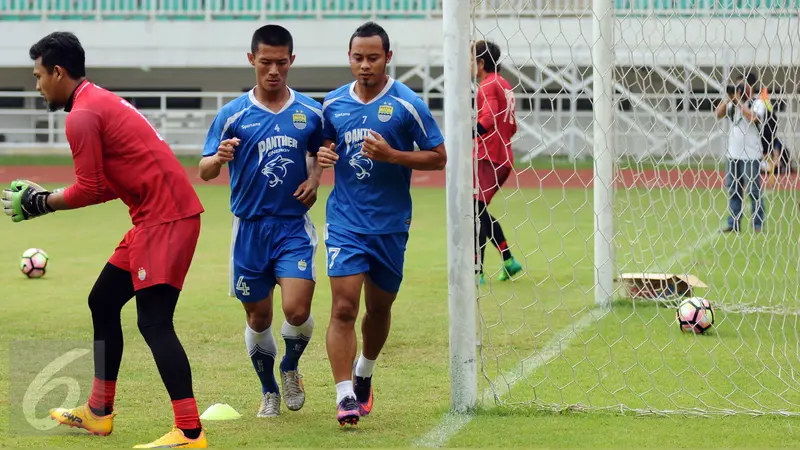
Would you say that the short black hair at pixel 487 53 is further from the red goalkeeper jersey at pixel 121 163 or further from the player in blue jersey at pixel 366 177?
the red goalkeeper jersey at pixel 121 163

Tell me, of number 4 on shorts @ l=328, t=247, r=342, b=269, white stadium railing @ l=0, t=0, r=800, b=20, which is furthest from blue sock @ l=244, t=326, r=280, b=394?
white stadium railing @ l=0, t=0, r=800, b=20

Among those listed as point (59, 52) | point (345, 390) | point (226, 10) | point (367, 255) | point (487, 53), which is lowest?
point (345, 390)

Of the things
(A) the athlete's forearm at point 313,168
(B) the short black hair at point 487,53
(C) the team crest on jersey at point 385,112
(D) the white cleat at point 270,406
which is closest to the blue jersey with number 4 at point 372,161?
(C) the team crest on jersey at point 385,112

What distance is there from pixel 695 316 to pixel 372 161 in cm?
352

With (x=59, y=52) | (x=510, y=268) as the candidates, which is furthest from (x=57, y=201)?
(x=510, y=268)

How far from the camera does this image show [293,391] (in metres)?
6.32

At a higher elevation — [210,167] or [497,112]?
[497,112]

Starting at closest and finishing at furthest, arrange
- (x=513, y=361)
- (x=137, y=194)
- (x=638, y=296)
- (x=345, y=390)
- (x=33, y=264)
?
1. (x=137, y=194)
2. (x=345, y=390)
3. (x=513, y=361)
4. (x=638, y=296)
5. (x=33, y=264)

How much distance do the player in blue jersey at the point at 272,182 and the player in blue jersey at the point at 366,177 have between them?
0.47ft

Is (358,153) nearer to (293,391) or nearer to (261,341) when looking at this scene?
(261,341)

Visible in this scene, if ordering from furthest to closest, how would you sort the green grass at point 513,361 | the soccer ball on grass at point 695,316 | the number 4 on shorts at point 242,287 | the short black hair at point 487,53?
Result: the soccer ball on grass at point 695,316, the short black hair at point 487,53, the number 4 on shorts at point 242,287, the green grass at point 513,361

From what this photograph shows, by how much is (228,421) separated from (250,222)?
1.04 meters

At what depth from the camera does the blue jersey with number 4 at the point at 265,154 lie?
242 inches

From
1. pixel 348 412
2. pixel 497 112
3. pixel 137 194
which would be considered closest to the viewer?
pixel 137 194
